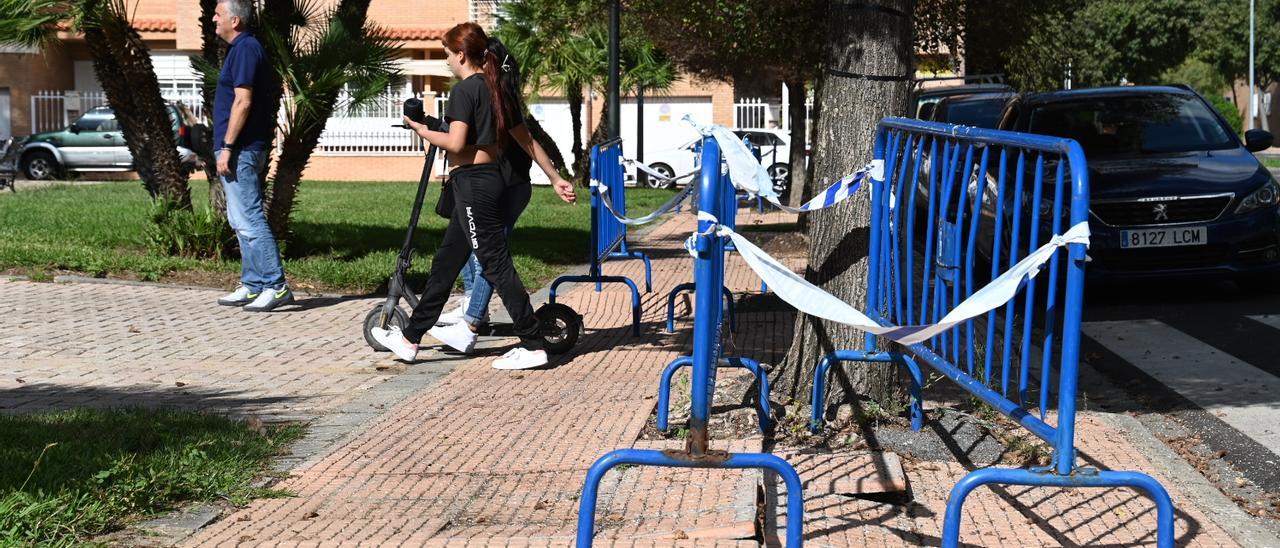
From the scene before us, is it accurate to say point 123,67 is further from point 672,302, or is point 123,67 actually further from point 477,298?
point 672,302

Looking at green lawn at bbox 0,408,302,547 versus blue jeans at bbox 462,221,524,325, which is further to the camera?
blue jeans at bbox 462,221,524,325

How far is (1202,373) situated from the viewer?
783cm

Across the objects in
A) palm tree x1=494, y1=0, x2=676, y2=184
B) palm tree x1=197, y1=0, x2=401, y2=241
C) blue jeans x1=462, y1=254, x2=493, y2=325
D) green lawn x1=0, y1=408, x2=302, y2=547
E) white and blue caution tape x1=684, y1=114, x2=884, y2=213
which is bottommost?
green lawn x1=0, y1=408, x2=302, y2=547

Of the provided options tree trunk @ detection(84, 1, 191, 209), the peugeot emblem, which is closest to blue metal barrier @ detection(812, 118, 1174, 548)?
the peugeot emblem

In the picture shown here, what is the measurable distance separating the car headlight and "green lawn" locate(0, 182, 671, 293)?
17.0ft

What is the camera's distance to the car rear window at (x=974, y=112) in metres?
16.1

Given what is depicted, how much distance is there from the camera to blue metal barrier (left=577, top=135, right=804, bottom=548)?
3941 millimetres

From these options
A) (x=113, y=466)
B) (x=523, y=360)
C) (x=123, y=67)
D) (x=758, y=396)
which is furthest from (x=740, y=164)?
(x=123, y=67)

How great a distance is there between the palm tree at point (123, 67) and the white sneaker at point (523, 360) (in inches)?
197

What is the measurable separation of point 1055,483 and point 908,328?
2.22ft

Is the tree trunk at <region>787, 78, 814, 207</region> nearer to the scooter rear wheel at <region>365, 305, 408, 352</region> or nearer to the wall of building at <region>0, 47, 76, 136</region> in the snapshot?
the scooter rear wheel at <region>365, 305, 408, 352</region>

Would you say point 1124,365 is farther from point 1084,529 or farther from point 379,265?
point 379,265

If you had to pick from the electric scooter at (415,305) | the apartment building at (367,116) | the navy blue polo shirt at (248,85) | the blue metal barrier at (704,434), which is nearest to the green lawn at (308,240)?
the navy blue polo shirt at (248,85)

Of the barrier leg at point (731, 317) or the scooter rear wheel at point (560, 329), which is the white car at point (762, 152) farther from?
the scooter rear wheel at point (560, 329)
